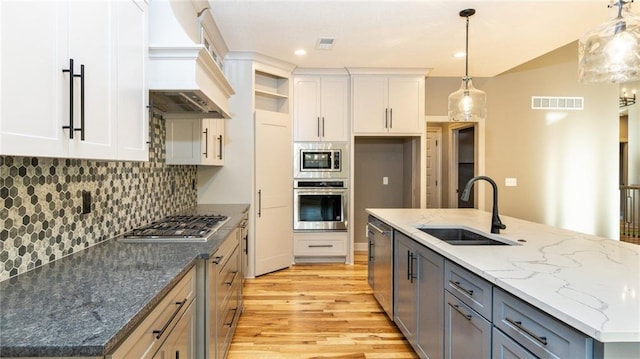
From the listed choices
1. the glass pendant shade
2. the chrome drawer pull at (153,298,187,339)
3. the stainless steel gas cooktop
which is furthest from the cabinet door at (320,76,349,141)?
the chrome drawer pull at (153,298,187,339)

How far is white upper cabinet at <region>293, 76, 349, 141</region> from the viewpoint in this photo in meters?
4.67

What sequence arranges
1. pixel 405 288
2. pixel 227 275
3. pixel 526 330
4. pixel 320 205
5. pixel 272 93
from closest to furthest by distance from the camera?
1. pixel 526 330
2. pixel 227 275
3. pixel 405 288
4. pixel 272 93
5. pixel 320 205

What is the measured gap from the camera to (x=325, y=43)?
3.77 meters

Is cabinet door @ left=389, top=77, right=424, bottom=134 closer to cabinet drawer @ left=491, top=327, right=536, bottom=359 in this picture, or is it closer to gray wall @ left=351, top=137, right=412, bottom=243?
gray wall @ left=351, top=137, right=412, bottom=243

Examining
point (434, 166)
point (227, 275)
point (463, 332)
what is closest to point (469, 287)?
point (463, 332)

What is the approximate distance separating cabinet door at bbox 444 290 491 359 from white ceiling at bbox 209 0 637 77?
2.45 m

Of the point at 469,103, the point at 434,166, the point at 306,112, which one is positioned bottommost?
the point at 434,166

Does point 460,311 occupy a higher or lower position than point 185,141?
lower

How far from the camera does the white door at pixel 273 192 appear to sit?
4.15m

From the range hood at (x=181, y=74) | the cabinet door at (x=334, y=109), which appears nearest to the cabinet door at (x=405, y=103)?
the cabinet door at (x=334, y=109)

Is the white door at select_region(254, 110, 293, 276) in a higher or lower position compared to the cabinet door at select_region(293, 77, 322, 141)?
lower

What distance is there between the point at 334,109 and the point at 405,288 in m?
2.91

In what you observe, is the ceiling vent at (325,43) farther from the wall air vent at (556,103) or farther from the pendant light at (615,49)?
the wall air vent at (556,103)

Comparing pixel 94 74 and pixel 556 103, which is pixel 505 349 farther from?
pixel 556 103
